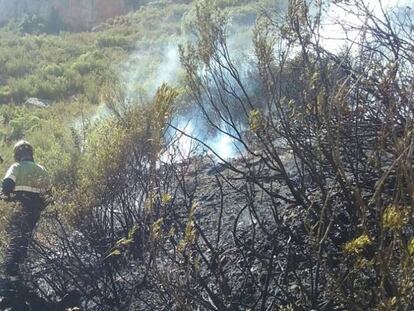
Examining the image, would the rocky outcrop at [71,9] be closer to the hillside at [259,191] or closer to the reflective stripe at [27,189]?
the hillside at [259,191]

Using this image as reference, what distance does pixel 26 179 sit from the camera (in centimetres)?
731

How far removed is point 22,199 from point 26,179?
270mm

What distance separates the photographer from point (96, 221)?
6516 mm

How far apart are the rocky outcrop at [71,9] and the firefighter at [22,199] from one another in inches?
1270

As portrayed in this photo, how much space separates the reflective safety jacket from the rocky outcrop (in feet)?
106

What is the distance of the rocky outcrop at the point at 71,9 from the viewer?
3959 cm

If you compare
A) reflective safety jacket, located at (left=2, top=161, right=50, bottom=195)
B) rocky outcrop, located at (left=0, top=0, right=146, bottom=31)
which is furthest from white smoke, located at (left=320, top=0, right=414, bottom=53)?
rocky outcrop, located at (left=0, top=0, right=146, bottom=31)

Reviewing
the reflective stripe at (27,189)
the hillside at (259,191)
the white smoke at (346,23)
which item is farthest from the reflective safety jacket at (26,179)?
the white smoke at (346,23)

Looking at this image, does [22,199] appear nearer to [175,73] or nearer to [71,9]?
[175,73]

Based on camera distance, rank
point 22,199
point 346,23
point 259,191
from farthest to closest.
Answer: point 22,199 < point 259,191 < point 346,23

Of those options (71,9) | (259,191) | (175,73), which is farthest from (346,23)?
(71,9)

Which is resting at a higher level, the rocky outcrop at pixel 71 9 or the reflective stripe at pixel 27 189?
the rocky outcrop at pixel 71 9

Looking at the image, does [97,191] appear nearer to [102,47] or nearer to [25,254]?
[25,254]

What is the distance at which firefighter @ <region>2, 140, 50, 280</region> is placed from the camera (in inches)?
262
